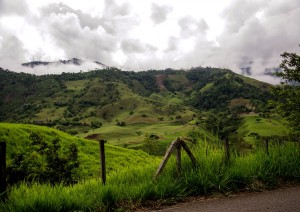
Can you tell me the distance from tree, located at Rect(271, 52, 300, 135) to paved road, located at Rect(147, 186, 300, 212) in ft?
19.2

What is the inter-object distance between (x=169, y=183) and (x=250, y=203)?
211cm

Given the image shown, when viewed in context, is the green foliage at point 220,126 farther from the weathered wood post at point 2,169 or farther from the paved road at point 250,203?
the weathered wood post at point 2,169

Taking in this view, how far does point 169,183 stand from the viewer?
8.70 m

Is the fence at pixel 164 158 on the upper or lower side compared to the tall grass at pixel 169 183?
upper

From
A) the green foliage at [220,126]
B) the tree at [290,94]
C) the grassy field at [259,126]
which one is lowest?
the grassy field at [259,126]

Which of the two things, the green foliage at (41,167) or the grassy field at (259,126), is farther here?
the grassy field at (259,126)

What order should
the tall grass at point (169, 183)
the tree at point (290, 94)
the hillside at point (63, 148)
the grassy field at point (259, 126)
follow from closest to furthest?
the tall grass at point (169, 183) → the tree at point (290, 94) → the hillside at point (63, 148) → the grassy field at point (259, 126)

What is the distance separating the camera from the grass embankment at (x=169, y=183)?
743cm

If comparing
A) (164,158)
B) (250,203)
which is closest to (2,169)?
(164,158)

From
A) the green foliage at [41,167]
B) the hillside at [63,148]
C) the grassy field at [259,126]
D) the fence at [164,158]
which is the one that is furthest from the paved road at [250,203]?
the grassy field at [259,126]

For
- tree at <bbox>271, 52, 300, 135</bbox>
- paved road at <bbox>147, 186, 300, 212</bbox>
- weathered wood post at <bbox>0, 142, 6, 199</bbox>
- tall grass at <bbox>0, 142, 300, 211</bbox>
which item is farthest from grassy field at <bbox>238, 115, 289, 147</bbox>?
weathered wood post at <bbox>0, 142, 6, 199</bbox>

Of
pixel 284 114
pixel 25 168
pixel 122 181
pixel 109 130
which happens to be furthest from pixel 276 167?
pixel 109 130

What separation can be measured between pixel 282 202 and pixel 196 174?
92.6 inches

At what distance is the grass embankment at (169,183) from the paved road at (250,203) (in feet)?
1.69
